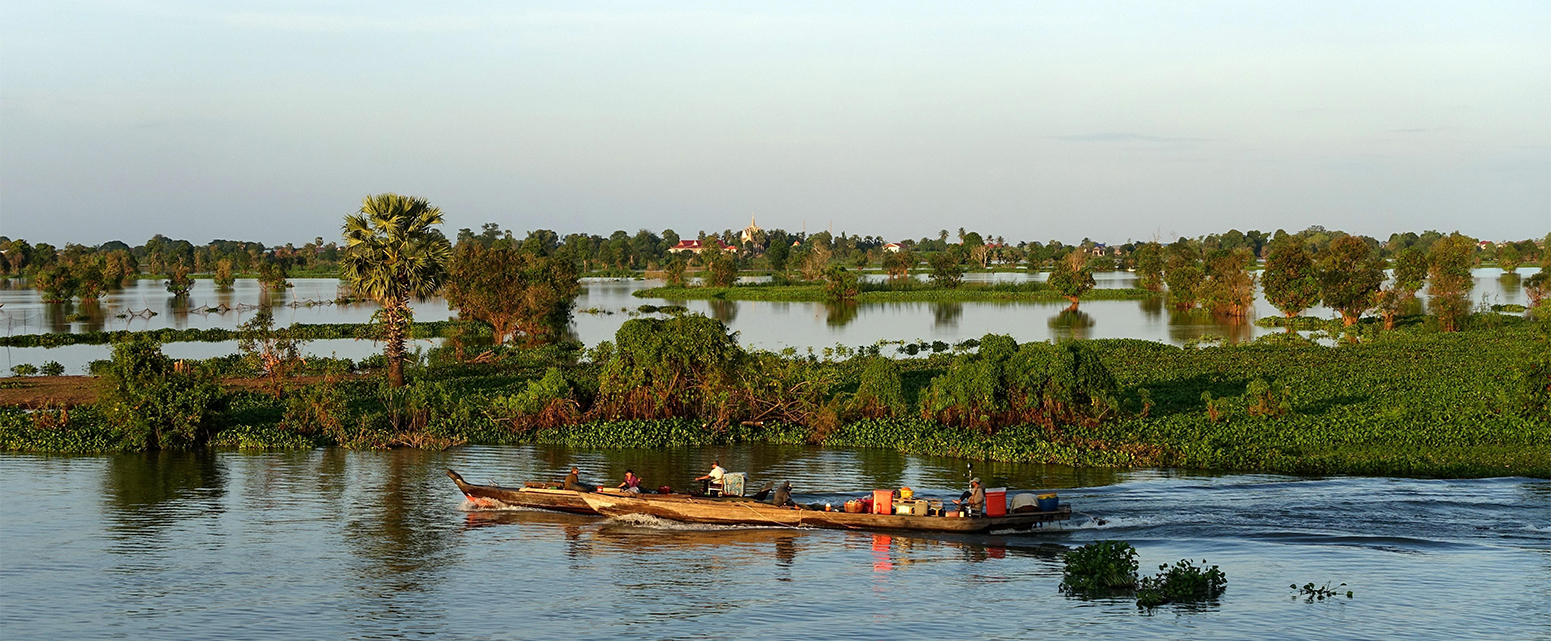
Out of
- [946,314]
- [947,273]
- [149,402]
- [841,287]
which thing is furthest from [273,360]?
[947,273]

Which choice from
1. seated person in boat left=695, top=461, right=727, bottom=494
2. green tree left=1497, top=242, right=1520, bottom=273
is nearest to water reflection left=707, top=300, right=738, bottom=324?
seated person in boat left=695, top=461, right=727, bottom=494

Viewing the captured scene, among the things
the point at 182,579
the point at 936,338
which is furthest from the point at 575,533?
the point at 936,338

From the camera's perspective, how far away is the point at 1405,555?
827 inches

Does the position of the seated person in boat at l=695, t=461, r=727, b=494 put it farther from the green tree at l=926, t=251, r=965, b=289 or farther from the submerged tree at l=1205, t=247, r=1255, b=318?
the green tree at l=926, t=251, r=965, b=289

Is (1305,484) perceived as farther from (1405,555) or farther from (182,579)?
(182,579)

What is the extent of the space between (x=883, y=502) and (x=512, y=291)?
43.3 meters

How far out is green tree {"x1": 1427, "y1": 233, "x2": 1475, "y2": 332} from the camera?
70.4m

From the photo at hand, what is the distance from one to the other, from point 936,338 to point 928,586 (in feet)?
174

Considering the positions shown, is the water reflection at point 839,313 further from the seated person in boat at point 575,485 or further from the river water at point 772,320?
the seated person in boat at point 575,485

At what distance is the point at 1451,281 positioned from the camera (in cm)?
8362

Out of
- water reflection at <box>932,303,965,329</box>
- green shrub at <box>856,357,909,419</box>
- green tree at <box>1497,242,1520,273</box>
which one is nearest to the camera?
green shrub at <box>856,357,909,419</box>

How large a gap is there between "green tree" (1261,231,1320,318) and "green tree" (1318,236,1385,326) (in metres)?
0.69

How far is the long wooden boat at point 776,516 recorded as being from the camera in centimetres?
2316

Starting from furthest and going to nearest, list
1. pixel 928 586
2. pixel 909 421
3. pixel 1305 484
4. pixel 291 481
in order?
pixel 909 421 < pixel 291 481 < pixel 1305 484 < pixel 928 586
